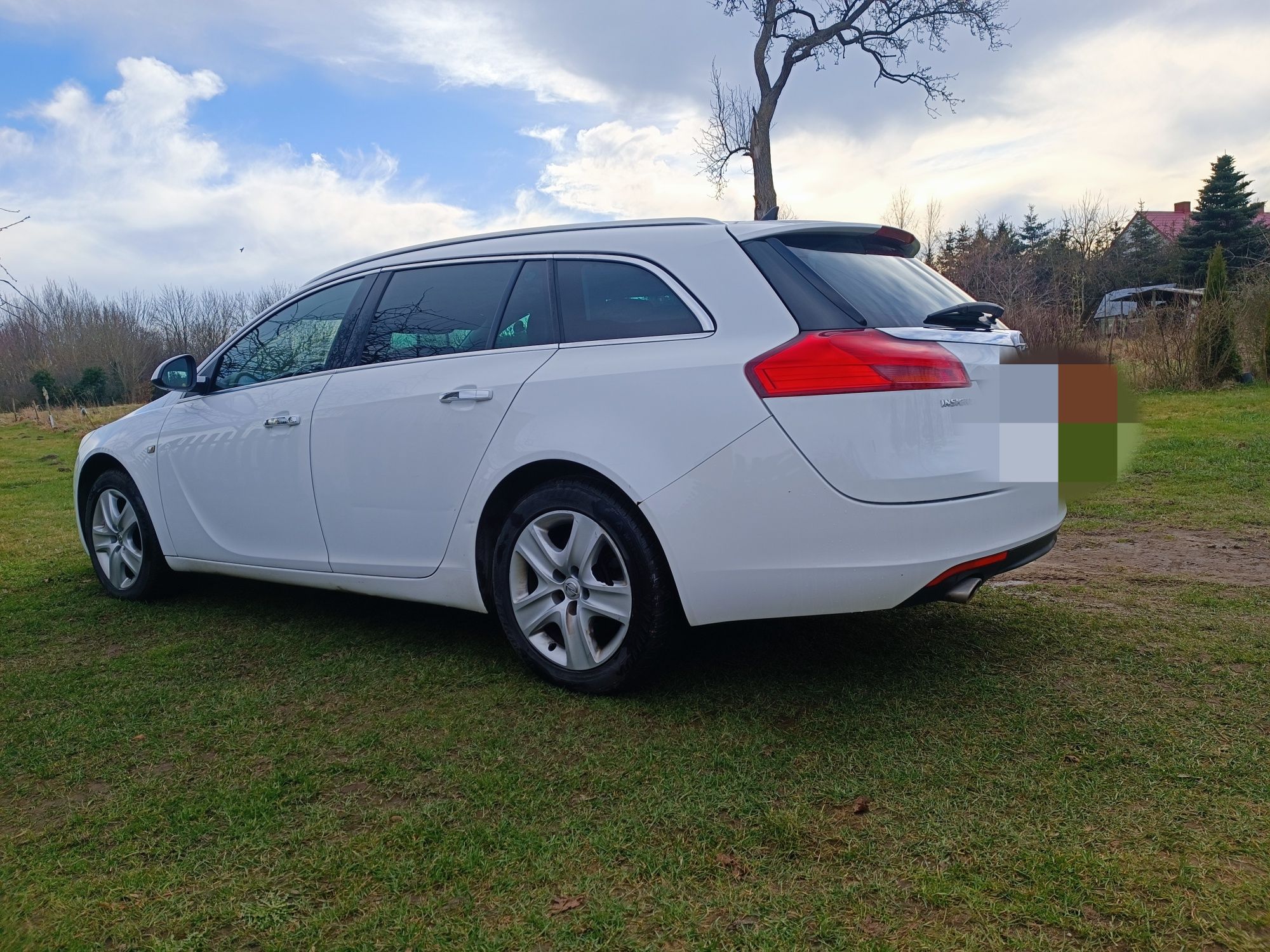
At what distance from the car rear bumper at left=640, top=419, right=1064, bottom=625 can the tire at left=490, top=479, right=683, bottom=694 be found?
0.12 meters

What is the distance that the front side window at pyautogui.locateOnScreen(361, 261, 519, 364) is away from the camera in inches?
143

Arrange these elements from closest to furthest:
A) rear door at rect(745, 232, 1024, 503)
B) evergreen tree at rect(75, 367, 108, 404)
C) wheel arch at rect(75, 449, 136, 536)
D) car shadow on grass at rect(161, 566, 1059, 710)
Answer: rear door at rect(745, 232, 1024, 503), car shadow on grass at rect(161, 566, 1059, 710), wheel arch at rect(75, 449, 136, 536), evergreen tree at rect(75, 367, 108, 404)

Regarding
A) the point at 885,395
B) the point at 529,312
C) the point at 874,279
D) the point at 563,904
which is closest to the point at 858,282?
the point at 874,279

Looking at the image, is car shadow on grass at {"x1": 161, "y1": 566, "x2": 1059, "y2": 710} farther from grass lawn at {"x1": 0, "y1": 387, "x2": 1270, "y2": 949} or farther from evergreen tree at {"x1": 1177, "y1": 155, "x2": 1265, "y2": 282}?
evergreen tree at {"x1": 1177, "y1": 155, "x2": 1265, "y2": 282}

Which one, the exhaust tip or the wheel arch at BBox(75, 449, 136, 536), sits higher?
the wheel arch at BBox(75, 449, 136, 536)

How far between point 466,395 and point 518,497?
43 cm

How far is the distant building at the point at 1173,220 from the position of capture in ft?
127

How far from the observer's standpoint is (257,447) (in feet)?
13.8

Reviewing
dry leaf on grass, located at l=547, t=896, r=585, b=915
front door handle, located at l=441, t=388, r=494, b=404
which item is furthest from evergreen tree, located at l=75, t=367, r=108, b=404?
dry leaf on grass, located at l=547, t=896, r=585, b=915

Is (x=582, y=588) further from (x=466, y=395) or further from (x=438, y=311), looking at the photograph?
(x=438, y=311)

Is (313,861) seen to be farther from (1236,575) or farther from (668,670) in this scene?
(1236,575)

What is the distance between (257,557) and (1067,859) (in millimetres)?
3541

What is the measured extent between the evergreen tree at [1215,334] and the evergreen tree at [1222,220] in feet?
89.2

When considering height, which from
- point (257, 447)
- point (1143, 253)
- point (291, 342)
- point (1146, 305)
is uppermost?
point (1143, 253)
